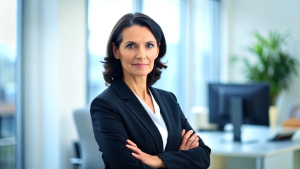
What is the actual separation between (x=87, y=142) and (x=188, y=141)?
5.86 feet

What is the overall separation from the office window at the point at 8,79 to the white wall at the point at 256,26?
16.6 ft

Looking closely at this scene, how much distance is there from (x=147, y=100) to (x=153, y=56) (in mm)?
258

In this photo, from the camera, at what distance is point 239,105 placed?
361cm

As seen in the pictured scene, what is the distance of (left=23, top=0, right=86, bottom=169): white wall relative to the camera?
14.3 feet

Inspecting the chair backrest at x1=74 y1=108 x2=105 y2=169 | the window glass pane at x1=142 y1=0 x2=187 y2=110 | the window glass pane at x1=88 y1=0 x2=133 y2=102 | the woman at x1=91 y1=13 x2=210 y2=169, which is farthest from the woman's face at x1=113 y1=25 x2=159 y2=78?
the window glass pane at x1=142 y1=0 x2=187 y2=110

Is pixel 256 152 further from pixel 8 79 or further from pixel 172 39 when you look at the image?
pixel 172 39

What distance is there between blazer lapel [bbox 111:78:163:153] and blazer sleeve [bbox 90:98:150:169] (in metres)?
0.10

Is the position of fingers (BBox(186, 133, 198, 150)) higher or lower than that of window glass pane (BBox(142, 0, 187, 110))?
lower

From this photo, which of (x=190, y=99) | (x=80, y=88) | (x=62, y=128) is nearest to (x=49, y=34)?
(x=80, y=88)

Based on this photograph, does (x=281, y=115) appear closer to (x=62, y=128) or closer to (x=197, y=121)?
(x=197, y=121)

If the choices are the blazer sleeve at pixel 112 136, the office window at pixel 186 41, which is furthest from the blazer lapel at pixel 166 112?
the office window at pixel 186 41

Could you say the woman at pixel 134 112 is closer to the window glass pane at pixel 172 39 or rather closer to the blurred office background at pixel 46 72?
the blurred office background at pixel 46 72

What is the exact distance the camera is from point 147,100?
2002mm

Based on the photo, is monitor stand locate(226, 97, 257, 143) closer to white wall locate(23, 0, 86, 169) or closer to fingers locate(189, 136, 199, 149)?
fingers locate(189, 136, 199, 149)
